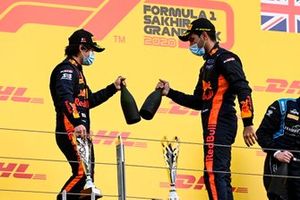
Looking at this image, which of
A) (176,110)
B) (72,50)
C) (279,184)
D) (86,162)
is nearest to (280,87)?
(176,110)

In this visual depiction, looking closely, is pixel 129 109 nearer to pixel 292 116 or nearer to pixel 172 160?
pixel 172 160

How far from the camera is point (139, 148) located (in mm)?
6973

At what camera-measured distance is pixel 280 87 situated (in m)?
7.42

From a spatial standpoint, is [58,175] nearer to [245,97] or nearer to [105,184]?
[105,184]

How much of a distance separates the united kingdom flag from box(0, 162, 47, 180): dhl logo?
5.29ft

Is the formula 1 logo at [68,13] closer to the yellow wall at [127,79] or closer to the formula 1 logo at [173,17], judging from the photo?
the yellow wall at [127,79]

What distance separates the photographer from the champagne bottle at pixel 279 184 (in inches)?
248

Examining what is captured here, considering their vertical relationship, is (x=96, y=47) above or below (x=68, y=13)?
below

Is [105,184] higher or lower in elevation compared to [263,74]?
lower

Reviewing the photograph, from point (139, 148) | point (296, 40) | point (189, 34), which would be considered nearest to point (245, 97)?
point (189, 34)

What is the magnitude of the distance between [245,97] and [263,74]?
1286 mm

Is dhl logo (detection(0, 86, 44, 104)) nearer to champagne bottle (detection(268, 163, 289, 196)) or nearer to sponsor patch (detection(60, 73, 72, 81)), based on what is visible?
sponsor patch (detection(60, 73, 72, 81))

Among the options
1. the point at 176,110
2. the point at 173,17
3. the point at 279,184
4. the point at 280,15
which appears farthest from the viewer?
the point at 280,15

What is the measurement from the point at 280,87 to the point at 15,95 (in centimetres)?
153
